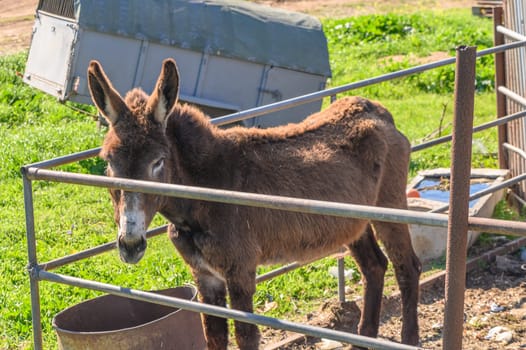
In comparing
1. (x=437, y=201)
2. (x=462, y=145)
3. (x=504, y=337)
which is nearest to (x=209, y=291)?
(x=504, y=337)

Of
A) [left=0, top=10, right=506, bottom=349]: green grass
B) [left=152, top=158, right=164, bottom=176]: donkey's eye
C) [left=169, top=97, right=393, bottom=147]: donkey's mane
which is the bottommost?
[left=0, top=10, right=506, bottom=349]: green grass

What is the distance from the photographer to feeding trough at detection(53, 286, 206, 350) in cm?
461

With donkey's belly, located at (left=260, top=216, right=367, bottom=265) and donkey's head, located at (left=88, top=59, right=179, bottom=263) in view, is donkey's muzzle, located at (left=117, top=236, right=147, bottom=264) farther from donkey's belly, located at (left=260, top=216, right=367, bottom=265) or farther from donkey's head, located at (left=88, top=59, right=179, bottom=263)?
donkey's belly, located at (left=260, top=216, right=367, bottom=265)

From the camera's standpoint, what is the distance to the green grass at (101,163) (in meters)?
7.06

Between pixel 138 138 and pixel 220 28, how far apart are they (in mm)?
8515

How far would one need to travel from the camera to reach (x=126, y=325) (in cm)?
552

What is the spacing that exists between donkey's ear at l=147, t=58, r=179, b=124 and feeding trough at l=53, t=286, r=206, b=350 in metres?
1.19

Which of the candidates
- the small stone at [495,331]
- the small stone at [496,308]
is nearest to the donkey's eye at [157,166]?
the small stone at [495,331]

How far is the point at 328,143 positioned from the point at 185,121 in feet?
3.61

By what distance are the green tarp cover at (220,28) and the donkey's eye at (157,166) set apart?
7929mm

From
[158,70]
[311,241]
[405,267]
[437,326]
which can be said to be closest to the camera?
[311,241]

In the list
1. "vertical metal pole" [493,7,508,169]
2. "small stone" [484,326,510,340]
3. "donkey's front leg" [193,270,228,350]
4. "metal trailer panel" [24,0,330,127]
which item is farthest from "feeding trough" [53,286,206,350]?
"metal trailer panel" [24,0,330,127]

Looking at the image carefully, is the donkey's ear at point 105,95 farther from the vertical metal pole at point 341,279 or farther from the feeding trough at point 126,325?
the vertical metal pole at point 341,279

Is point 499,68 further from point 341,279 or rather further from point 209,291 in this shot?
point 209,291
